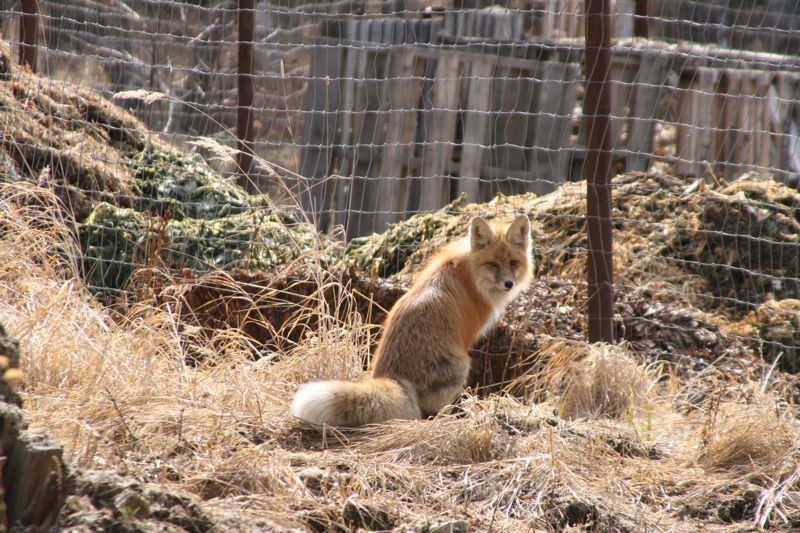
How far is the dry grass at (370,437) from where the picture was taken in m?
3.92

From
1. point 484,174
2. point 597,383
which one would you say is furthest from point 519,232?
point 484,174

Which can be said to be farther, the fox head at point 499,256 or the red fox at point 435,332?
the fox head at point 499,256

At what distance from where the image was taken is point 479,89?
1188cm

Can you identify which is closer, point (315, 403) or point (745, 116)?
point (315, 403)

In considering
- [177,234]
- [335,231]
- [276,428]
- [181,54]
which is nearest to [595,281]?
[335,231]

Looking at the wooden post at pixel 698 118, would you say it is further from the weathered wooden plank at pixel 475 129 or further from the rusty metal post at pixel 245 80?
the rusty metal post at pixel 245 80

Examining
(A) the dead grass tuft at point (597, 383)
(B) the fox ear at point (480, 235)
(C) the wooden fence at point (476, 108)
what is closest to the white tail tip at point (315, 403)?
(A) the dead grass tuft at point (597, 383)

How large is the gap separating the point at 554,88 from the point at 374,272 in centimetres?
564

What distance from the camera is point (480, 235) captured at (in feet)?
20.8

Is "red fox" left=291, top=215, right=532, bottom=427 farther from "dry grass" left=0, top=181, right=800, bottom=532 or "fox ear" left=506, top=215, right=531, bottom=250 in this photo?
"dry grass" left=0, top=181, right=800, bottom=532

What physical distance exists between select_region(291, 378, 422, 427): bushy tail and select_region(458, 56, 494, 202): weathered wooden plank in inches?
255

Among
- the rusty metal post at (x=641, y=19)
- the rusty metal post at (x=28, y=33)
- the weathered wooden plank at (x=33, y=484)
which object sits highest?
the rusty metal post at (x=641, y=19)

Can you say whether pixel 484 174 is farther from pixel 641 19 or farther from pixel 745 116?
pixel 641 19

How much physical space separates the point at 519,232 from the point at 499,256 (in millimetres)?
314
